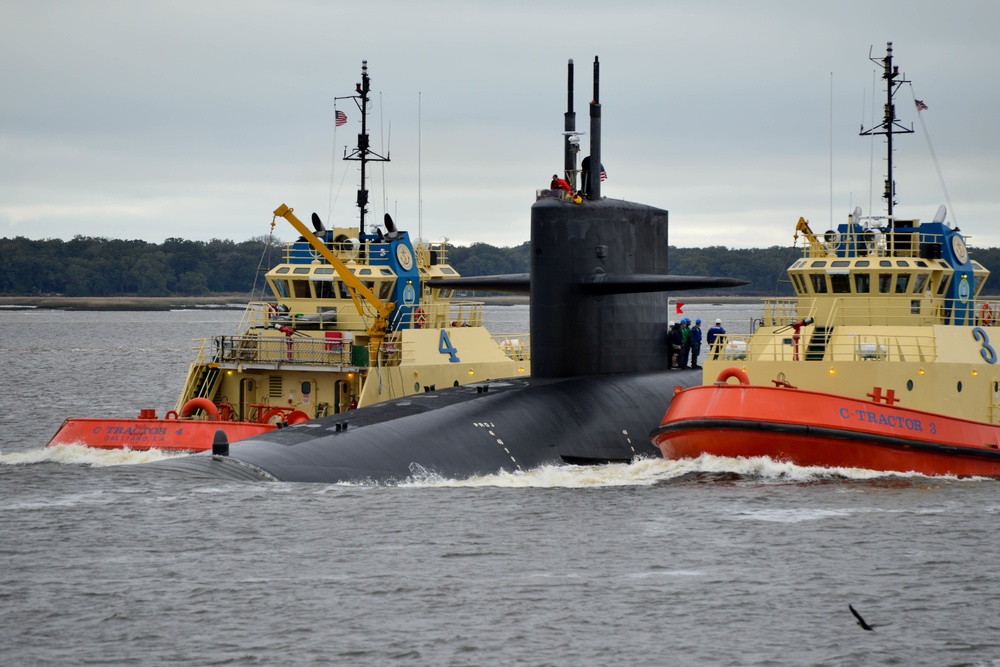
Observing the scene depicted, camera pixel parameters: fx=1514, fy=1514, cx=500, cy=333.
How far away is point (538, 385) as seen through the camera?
3139cm

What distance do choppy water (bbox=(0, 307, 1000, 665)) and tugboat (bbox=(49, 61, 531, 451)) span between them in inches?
118

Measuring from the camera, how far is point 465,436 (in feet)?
91.7

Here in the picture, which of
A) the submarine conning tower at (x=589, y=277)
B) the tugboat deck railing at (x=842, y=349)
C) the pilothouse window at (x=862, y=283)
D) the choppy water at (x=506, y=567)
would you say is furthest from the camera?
the submarine conning tower at (x=589, y=277)

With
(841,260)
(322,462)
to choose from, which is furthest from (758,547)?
(841,260)

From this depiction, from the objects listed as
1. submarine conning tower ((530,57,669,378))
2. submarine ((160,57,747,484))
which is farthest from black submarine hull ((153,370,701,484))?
submarine conning tower ((530,57,669,378))

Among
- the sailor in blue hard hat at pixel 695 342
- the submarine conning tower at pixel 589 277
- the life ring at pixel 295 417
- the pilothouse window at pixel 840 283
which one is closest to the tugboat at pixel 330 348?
the life ring at pixel 295 417

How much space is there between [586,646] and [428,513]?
23.1 feet

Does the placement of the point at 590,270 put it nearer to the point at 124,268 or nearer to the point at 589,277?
the point at 589,277

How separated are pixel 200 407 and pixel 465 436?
7.30 meters

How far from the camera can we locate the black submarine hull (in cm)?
2600

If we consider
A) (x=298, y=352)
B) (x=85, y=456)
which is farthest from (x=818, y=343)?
(x=85, y=456)

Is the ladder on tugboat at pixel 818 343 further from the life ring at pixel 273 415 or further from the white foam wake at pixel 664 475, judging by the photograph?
the life ring at pixel 273 415

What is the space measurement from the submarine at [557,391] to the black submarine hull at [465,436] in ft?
0.10

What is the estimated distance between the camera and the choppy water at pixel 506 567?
1770 cm
